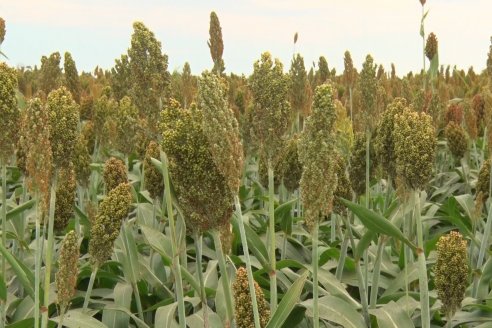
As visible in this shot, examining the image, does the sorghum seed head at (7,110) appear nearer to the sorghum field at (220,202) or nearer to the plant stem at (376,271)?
the sorghum field at (220,202)

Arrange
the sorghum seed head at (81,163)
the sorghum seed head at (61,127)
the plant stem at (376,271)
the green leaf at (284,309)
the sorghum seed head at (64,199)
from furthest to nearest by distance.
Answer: the sorghum seed head at (81,163)
the plant stem at (376,271)
the sorghum seed head at (64,199)
the sorghum seed head at (61,127)
the green leaf at (284,309)

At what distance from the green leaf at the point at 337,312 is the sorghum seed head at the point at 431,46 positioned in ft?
12.0

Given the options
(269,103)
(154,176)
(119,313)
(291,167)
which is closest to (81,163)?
(154,176)

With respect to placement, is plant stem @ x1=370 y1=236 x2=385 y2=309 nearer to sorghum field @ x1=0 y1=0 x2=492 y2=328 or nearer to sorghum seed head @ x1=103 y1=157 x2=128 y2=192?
sorghum field @ x1=0 y1=0 x2=492 y2=328

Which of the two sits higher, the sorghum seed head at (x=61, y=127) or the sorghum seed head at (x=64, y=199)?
the sorghum seed head at (x=61, y=127)

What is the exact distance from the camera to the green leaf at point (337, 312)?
9.51ft

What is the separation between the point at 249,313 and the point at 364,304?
1337 millimetres

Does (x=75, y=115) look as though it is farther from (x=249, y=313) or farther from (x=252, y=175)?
(x=252, y=175)

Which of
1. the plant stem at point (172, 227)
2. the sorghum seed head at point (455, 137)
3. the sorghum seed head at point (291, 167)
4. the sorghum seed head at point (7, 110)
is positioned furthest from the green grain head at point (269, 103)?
the sorghum seed head at point (455, 137)

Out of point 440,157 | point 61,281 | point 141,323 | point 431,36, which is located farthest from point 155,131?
point 440,157

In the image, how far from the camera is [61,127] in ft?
7.02

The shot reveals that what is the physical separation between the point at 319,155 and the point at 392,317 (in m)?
1.29

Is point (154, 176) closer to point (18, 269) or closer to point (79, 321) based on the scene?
point (79, 321)

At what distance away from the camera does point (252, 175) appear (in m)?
6.99
